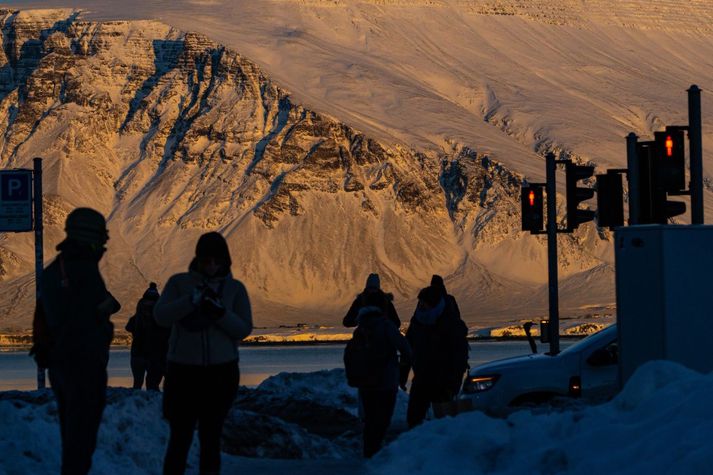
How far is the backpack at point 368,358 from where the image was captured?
594 inches

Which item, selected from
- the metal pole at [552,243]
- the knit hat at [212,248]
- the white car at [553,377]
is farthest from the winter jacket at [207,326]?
the metal pole at [552,243]

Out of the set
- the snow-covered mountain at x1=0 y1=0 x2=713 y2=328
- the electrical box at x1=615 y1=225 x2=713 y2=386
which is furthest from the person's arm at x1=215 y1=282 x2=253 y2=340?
the snow-covered mountain at x1=0 y1=0 x2=713 y2=328

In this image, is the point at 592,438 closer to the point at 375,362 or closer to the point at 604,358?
the point at 375,362

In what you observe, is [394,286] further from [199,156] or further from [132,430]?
[132,430]

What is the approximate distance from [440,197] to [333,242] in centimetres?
1328

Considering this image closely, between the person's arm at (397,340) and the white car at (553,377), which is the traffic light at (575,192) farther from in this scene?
the person's arm at (397,340)

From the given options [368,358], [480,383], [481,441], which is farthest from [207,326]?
[480,383]

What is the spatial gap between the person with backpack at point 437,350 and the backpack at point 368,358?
136 centimetres

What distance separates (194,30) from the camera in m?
187

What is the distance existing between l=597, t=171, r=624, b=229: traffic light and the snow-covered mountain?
124 meters

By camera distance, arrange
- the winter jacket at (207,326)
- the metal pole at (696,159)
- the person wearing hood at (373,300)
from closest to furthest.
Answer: the winter jacket at (207,326)
the person wearing hood at (373,300)
the metal pole at (696,159)

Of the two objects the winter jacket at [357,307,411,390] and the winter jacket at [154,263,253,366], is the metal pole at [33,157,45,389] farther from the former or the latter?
the winter jacket at [154,263,253,366]

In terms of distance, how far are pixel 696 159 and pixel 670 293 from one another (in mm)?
2630

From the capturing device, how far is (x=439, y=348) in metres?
16.5
